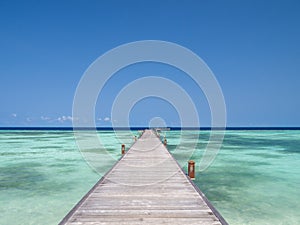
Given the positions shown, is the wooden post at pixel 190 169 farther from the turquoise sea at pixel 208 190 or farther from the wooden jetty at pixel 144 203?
the wooden jetty at pixel 144 203

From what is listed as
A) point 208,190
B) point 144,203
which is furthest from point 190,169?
point 144,203

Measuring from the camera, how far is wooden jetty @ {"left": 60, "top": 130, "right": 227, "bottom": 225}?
430cm

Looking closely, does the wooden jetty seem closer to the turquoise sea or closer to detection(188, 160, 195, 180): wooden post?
detection(188, 160, 195, 180): wooden post

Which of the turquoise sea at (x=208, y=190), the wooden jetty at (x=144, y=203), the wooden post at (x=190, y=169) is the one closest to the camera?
the wooden jetty at (x=144, y=203)

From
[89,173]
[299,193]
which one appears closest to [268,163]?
[299,193]

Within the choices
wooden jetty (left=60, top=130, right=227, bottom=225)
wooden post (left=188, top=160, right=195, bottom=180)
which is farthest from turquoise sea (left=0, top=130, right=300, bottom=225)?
wooden jetty (left=60, top=130, right=227, bottom=225)

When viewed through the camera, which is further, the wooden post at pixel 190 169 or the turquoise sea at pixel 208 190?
the wooden post at pixel 190 169

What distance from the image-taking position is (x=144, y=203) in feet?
16.9

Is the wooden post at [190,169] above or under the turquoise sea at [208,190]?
above

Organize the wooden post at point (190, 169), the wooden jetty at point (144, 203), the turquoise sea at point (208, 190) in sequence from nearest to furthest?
the wooden jetty at point (144, 203) < the turquoise sea at point (208, 190) < the wooden post at point (190, 169)

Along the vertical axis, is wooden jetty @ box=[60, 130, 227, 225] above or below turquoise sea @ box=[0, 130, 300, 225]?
above

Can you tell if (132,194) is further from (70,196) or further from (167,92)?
(167,92)

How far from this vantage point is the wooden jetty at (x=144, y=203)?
169 inches

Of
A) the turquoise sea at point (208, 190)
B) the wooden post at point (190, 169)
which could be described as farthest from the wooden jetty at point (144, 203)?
the turquoise sea at point (208, 190)
